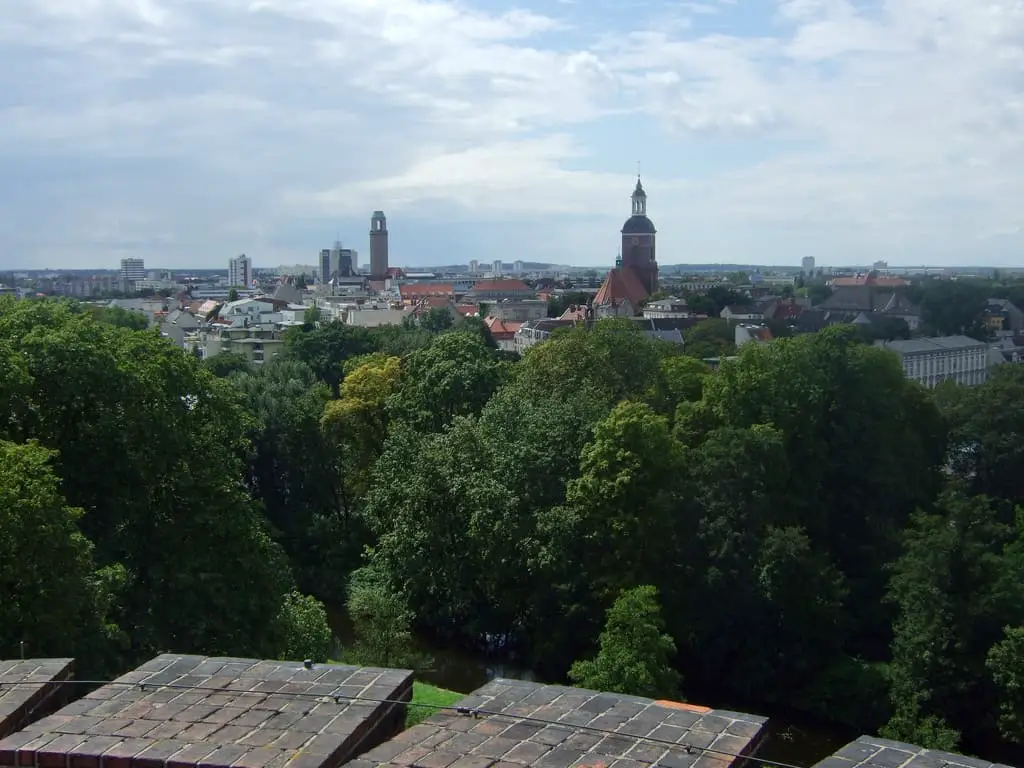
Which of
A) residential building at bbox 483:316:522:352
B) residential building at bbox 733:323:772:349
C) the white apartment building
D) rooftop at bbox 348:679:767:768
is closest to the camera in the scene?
rooftop at bbox 348:679:767:768

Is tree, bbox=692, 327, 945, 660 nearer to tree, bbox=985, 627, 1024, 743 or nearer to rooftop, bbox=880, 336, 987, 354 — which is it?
tree, bbox=985, 627, 1024, 743

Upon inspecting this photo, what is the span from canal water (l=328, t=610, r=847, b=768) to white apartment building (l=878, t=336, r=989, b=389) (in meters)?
40.8

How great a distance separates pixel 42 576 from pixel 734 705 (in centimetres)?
1810

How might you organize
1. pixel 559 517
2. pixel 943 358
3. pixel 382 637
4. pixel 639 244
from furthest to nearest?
1. pixel 639 244
2. pixel 943 358
3. pixel 559 517
4. pixel 382 637

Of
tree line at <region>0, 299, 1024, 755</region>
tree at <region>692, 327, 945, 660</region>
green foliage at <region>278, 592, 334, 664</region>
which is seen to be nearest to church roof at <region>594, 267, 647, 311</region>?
tree line at <region>0, 299, 1024, 755</region>

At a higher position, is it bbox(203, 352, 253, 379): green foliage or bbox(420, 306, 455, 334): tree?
bbox(420, 306, 455, 334): tree

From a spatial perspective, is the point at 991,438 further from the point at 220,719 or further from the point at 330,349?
the point at 330,349

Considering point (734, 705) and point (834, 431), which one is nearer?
point (734, 705)

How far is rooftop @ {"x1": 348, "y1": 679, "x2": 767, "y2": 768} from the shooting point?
643 centimetres

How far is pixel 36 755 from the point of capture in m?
6.48

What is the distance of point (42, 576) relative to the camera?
51.8 ft

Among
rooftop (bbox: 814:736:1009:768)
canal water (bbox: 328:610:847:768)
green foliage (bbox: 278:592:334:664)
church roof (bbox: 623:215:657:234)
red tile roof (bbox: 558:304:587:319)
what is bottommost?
canal water (bbox: 328:610:847:768)

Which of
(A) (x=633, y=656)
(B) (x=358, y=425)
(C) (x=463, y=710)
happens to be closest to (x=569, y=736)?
(C) (x=463, y=710)

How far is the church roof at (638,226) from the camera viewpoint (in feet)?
479
